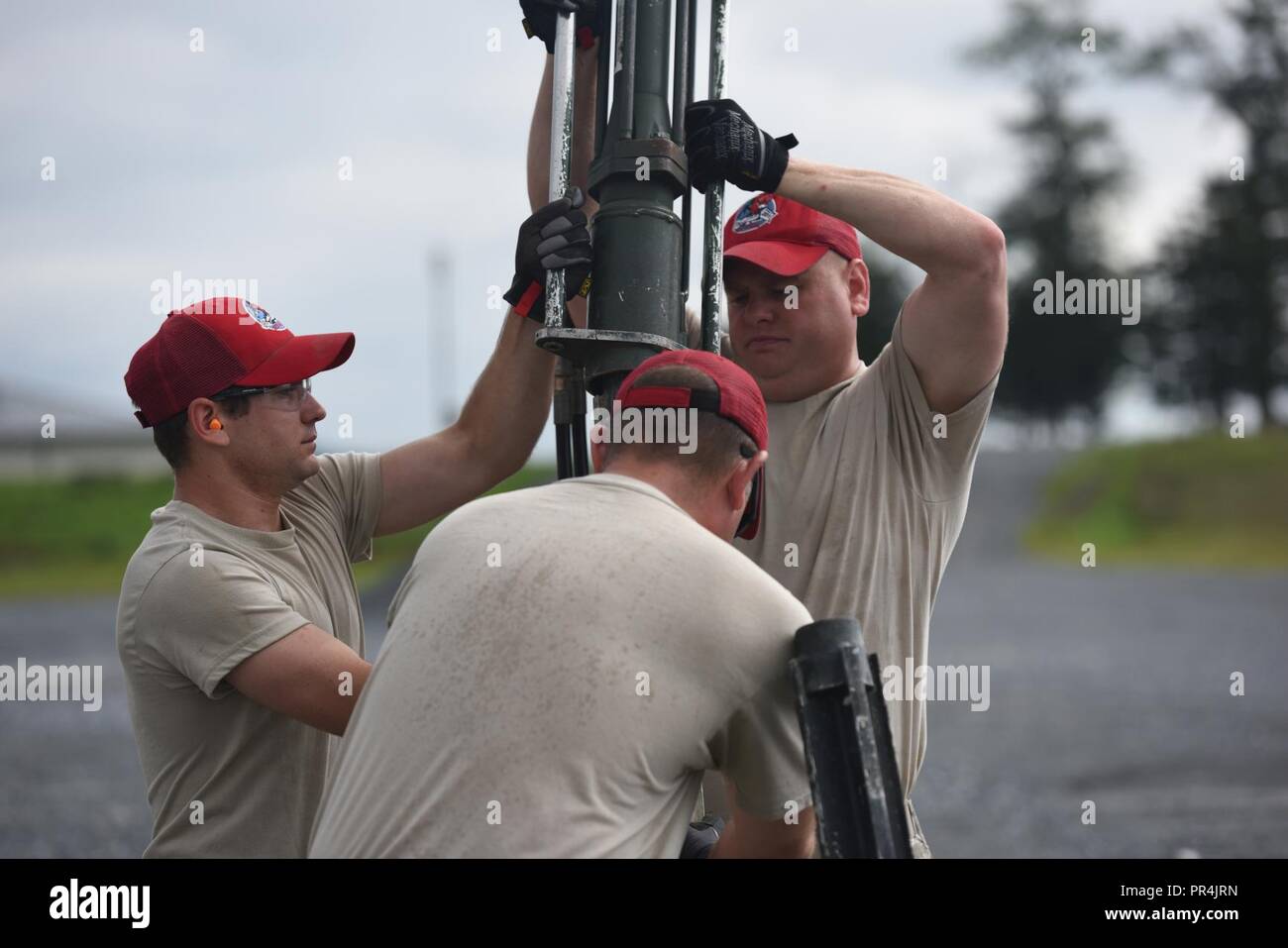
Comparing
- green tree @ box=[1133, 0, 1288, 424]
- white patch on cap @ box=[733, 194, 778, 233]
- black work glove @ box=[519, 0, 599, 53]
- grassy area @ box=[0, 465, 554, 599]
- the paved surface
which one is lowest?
the paved surface

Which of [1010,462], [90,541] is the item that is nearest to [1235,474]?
[1010,462]

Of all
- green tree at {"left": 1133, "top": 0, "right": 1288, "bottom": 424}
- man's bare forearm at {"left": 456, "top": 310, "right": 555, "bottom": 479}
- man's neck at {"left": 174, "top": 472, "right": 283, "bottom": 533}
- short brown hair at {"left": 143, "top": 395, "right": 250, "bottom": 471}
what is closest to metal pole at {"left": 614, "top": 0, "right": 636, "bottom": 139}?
man's bare forearm at {"left": 456, "top": 310, "right": 555, "bottom": 479}

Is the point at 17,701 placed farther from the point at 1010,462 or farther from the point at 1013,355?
the point at 1013,355

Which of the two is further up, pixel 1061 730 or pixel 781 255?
pixel 781 255

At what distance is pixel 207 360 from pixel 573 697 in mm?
1536

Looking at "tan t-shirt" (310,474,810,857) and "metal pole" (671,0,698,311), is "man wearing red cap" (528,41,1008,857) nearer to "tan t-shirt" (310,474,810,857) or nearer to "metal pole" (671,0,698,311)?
"metal pole" (671,0,698,311)

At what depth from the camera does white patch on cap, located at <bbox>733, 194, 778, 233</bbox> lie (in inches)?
142

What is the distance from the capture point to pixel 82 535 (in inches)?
1224

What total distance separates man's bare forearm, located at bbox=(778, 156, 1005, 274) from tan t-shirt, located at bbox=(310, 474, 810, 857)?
96cm

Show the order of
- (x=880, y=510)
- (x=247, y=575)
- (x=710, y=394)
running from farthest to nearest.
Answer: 1. (x=880, y=510)
2. (x=247, y=575)
3. (x=710, y=394)

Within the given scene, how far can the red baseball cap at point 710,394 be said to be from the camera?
8.76ft

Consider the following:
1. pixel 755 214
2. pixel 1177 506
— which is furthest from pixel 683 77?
pixel 1177 506

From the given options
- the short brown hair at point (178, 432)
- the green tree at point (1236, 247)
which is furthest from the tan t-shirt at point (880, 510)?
the green tree at point (1236, 247)

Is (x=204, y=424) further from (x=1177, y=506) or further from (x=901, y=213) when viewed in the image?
(x=1177, y=506)
